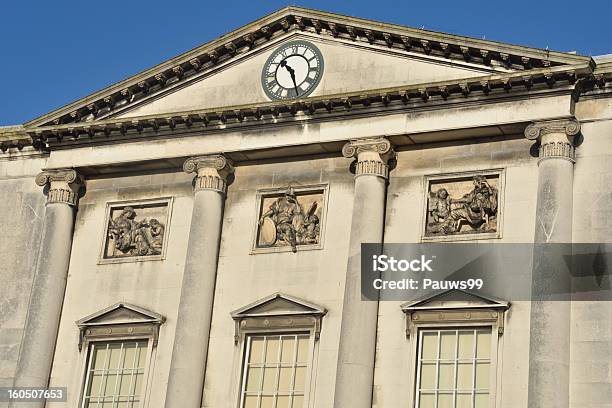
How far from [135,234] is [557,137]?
36.5 feet

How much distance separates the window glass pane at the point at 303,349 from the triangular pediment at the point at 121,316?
3.72 meters

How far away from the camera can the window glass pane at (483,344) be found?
2581cm

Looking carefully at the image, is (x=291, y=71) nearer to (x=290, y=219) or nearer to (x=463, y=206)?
(x=290, y=219)

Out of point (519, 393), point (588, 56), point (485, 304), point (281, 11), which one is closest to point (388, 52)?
point (281, 11)

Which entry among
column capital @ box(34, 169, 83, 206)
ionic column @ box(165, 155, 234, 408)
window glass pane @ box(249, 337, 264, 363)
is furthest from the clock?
window glass pane @ box(249, 337, 264, 363)

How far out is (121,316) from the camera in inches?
1175

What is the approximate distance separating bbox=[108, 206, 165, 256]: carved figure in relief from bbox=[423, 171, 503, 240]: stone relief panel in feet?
23.6

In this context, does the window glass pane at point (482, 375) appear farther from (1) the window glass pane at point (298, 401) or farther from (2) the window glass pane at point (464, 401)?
(1) the window glass pane at point (298, 401)

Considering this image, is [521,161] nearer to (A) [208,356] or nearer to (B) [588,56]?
(B) [588,56]

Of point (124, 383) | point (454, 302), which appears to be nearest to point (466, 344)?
point (454, 302)

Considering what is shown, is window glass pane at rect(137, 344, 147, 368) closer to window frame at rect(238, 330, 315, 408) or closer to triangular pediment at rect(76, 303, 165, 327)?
triangular pediment at rect(76, 303, 165, 327)

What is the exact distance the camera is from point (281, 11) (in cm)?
3022

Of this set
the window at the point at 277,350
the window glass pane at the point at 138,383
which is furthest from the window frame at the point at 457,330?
the window glass pane at the point at 138,383

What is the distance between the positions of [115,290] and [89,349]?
1.61 metres
